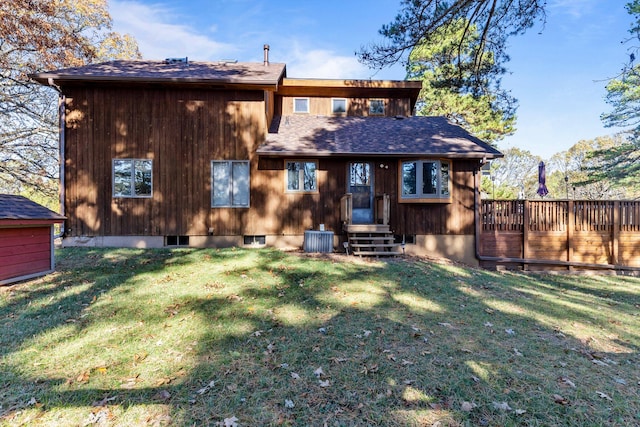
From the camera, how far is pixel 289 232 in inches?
362

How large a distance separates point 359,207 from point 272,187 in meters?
2.91

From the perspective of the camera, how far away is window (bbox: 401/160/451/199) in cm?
906

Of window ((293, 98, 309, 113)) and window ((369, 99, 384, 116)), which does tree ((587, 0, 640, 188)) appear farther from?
window ((293, 98, 309, 113))

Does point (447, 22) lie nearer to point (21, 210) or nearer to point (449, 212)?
point (449, 212)

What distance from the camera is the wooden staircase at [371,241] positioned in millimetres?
8078

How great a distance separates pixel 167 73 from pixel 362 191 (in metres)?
7.22

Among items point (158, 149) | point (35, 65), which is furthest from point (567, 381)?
point (35, 65)

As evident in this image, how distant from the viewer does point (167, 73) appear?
29.8ft

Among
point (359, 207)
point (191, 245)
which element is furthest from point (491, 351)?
point (191, 245)

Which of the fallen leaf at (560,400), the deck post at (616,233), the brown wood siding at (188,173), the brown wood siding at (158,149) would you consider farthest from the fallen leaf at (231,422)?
the deck post at (616,233)

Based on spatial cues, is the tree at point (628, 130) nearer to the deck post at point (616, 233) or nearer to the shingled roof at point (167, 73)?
the deck post at point (616, 233)

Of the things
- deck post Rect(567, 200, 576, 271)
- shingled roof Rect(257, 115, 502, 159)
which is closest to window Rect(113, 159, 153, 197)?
shingled roof Rect(257, 115, 502, 159)

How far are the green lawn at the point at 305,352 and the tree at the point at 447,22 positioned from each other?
5.77 metres

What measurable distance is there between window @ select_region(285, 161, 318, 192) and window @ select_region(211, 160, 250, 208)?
132 cm
